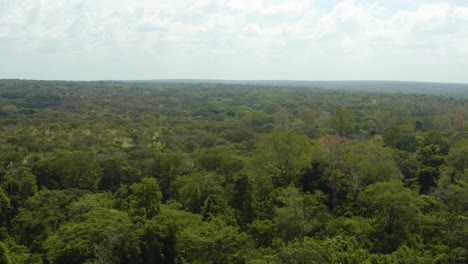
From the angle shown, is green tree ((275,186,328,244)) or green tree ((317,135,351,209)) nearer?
green tree ((275,186,328,244))

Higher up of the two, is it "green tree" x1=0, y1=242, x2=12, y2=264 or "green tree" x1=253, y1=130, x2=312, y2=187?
"green tree" x1=253, y1=130, x2=312, y2=187

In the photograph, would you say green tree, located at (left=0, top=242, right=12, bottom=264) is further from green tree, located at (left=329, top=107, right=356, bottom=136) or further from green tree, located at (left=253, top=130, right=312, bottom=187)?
green tree, located at (left=329, top=107, right=356, bottom=136)

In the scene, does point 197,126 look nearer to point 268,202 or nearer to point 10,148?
point 10,148

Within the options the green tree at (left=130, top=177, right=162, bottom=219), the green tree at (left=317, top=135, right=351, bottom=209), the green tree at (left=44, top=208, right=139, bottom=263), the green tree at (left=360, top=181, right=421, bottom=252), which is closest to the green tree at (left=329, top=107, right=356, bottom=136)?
the green tree at (left=317, top=135, right=351, bottom=209)

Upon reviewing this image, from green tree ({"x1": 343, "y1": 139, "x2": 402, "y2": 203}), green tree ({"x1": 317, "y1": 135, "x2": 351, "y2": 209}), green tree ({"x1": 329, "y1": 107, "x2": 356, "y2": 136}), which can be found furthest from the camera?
green tree ({"x1": 329, "y1": 107, "x2": 356, "y2": 136})

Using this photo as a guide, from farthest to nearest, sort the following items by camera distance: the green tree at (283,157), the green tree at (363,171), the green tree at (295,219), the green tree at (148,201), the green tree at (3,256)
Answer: the green tree at (283,157) < the green tree at (363,171) < the green tree at (148,201) < the green tree at (295,219) < the green tree at (3,256)

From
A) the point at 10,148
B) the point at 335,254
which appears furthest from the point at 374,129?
the point at 10,148

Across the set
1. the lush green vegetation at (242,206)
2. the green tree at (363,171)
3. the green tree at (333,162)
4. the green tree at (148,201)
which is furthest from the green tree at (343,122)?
the green tree at (148,201)

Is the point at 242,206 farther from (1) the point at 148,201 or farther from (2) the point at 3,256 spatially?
(2) the point at 3,256

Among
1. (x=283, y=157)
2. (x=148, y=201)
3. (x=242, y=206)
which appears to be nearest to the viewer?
(x=148, y=201)

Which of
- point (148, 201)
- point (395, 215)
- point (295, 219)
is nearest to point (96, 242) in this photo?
point (148, 201)

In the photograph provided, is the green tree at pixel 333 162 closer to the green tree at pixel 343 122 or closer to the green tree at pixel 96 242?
the green tree at pixel 96 242
